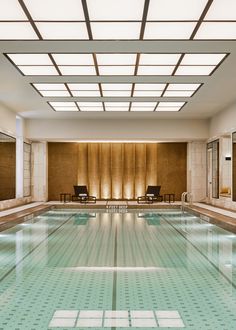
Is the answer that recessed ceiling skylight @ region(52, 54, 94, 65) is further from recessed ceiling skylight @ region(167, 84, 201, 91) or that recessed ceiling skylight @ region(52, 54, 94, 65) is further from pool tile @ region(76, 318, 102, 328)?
pool tile @ region(76, 318, 102, 328)

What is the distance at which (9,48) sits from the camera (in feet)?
24.4

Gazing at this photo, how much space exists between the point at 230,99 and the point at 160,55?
4842mm

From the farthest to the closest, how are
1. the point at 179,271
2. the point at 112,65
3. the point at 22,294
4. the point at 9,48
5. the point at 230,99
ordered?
the point at 230,99, the point at 112,65, the point at 9,48, the point at 179,271, the point at 22,294

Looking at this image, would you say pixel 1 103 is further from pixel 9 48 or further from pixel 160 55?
pixel 160 55

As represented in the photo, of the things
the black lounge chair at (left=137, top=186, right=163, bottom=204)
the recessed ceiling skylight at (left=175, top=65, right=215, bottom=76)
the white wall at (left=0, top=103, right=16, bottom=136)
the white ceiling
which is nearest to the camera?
the white ceiling

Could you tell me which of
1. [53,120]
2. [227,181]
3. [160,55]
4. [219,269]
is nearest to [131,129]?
[53,120]
